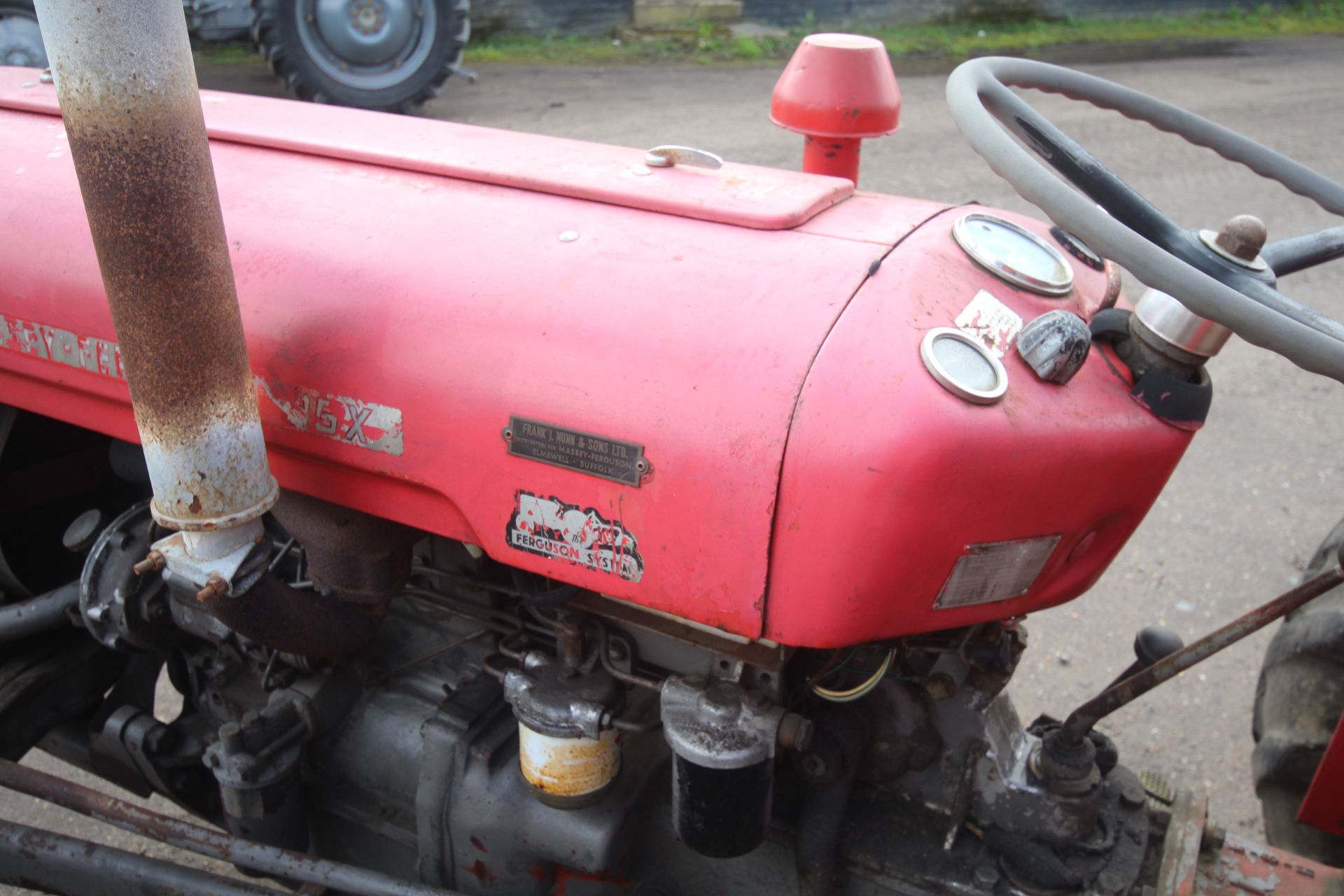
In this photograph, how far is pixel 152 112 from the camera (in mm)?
1131

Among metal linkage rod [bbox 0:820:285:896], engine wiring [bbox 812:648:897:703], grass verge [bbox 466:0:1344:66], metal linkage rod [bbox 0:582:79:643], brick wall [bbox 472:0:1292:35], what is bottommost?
grass verge [bbox 466:0:1344:66]

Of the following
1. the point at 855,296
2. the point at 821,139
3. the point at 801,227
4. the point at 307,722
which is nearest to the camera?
the point at 855,296

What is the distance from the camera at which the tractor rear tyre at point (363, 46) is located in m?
6.24

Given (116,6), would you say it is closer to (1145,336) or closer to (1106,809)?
(1145,336)

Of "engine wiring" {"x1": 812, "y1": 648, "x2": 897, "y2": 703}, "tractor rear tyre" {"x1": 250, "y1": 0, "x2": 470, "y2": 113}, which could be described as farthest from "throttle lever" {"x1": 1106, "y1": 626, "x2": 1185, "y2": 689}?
"tractor rear tyre" {"x1": 250, "y1": 0, "x2": 470, "y2": 113}

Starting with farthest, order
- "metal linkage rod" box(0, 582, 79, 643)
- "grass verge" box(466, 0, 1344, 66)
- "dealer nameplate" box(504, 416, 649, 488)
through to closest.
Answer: "grass verge" box(466, 0, 1344, 66)
"metal linkage rod" box(0, 582, 79, 643)
"dealer nameplate" box(504, 416, 649, 488)

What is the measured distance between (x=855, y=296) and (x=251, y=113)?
1.12 m

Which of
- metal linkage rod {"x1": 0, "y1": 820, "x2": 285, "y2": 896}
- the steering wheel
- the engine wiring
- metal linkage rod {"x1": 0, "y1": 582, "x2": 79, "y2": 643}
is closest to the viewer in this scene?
the steering wheel

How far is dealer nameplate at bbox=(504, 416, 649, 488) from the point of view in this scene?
121 centimetres

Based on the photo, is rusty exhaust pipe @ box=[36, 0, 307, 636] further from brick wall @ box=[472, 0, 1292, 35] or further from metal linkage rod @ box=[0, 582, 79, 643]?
brick wall @ box=[472, 0, 1292, 35]

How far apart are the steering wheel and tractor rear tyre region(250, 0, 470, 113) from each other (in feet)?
18.2

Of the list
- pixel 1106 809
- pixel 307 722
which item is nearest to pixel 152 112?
pixel 307 722

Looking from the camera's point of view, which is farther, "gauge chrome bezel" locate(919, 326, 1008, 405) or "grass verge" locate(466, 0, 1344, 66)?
"grass verge" locate(466, 0, 1344, 66)

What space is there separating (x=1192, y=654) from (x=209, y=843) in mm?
1372
